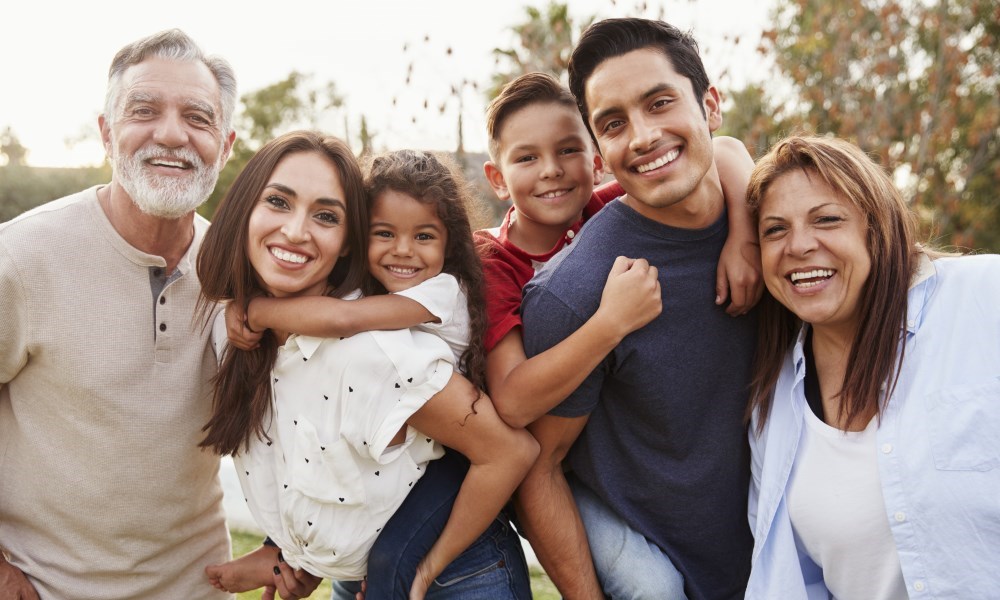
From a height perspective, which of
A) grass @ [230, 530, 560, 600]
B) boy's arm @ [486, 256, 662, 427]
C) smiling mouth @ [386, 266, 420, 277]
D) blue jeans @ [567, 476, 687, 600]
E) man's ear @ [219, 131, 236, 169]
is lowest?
grass @ [230, 530, 560, 600]

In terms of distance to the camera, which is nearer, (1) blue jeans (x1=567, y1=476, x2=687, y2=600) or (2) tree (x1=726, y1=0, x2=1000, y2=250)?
(1) blue jeans (x1=567, y1=476, x2=687, y2=600)

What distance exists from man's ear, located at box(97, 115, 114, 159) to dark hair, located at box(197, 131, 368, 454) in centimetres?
83

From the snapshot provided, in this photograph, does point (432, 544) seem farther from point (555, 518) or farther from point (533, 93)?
point (533, 93)

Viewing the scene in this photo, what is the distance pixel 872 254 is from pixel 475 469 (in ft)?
4.67

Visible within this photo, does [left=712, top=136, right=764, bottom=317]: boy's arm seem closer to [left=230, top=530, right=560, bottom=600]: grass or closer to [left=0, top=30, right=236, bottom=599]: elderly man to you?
[left=0, top=30, right=236, bottom=599]: elderly man

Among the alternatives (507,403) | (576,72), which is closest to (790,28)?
(576,72)

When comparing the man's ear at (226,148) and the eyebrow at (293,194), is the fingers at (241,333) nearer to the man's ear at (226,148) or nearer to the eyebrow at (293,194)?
the eyebrow at (293,194)

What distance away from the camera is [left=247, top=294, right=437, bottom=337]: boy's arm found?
242 centimetres

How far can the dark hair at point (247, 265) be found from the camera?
2605mm

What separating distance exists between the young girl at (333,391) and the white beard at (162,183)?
42cm

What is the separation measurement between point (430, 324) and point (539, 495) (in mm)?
695

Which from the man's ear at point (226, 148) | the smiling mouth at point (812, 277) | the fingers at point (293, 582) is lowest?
the fingers at point (293, 582)

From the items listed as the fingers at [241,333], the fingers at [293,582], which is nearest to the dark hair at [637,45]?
the fingers at [241,333]

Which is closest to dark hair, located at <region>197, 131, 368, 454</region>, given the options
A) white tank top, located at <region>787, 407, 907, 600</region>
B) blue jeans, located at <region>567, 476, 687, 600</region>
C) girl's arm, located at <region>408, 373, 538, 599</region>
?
girl's arm, located at <region>408, 373, 538, 599</region>
